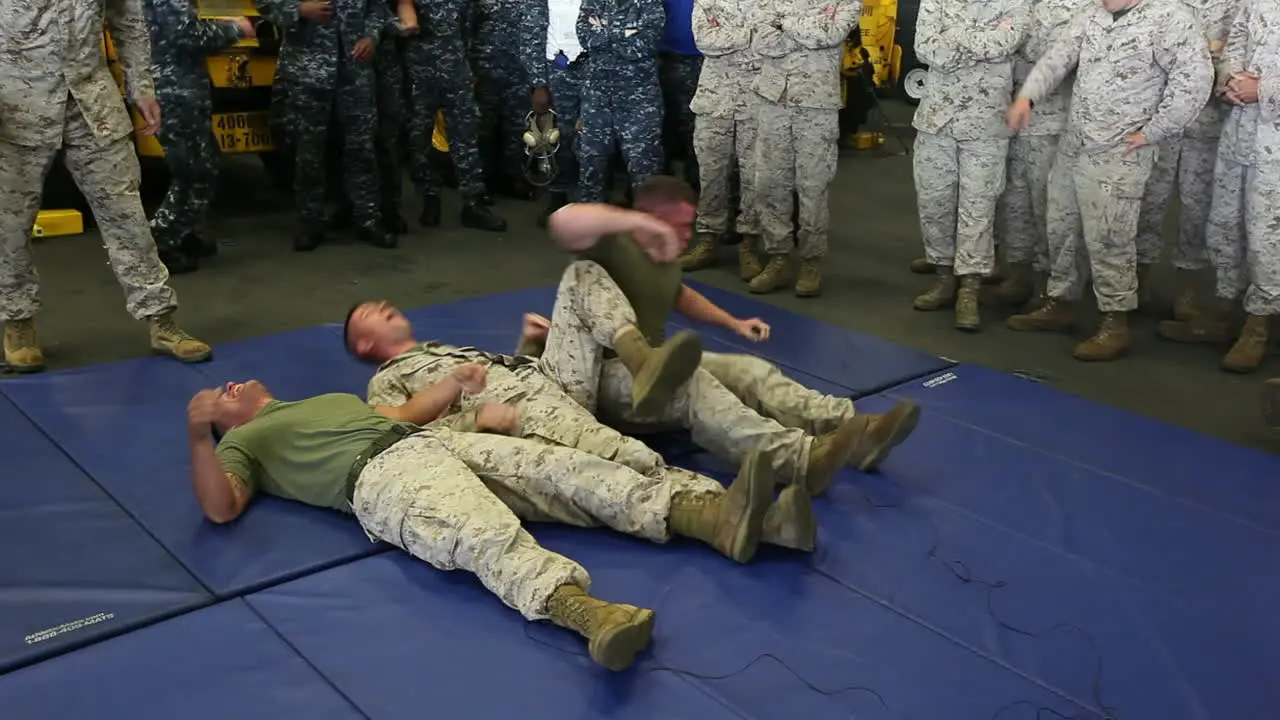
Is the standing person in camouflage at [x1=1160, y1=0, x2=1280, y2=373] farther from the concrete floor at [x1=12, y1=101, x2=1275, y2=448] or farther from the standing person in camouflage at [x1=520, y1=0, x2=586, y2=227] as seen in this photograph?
the standing person in camouflage at [x1=520, y1=0, x2=586, y2=227]

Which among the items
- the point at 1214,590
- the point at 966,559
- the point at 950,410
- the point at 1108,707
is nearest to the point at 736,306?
the point at 950,410

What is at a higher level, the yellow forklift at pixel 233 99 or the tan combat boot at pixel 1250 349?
the yellow forklift at pixel 233 99

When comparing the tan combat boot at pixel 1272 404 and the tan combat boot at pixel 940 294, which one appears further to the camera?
the tan combat boot at pixel 940 294

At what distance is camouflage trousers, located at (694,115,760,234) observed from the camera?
17.1 ft

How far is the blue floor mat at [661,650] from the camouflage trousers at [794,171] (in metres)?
2.69

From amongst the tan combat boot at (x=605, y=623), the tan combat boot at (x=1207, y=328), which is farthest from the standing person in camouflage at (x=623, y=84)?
the tan combat boot at (x=605, y=623)

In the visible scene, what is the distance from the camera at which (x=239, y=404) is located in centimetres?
302

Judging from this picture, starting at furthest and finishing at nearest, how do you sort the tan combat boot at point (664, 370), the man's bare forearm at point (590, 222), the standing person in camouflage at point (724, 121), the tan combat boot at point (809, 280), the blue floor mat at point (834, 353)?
the tan combat boot at point (809, 280)
the standing person in camouflage at point (724, 121)
the blue floor mat at point (834, 353)
the man's bare forearm at point (590, 222)
the tan combat boot at point (664, 370)

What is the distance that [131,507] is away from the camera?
2.82 metres

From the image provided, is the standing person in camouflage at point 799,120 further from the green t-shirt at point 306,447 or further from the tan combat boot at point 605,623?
the tan combat boot at point 605,623

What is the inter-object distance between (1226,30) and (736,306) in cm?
215

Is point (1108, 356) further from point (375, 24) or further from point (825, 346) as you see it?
point (375, 24)

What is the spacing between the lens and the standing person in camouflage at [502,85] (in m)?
6.38

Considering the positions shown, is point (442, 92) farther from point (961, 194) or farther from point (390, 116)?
point (961, 194)
